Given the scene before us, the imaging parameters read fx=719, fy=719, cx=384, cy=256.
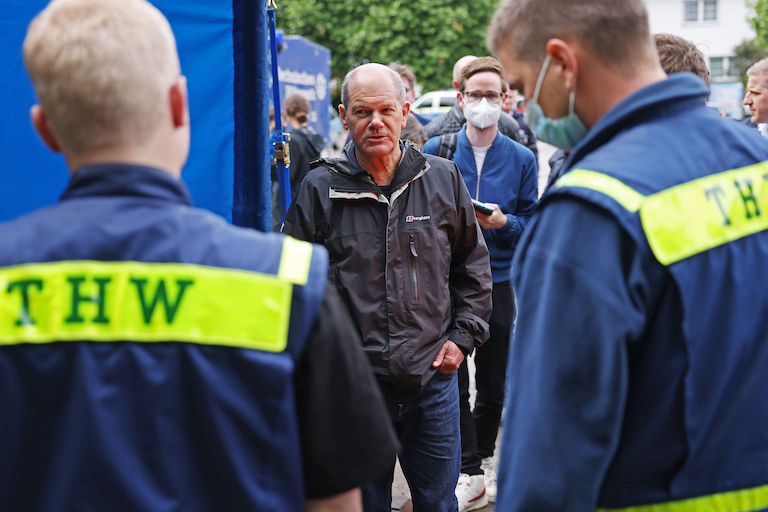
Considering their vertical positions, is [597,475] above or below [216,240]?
below

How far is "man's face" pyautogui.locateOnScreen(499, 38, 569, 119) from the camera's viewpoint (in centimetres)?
153

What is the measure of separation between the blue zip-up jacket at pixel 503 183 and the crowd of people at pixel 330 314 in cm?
240

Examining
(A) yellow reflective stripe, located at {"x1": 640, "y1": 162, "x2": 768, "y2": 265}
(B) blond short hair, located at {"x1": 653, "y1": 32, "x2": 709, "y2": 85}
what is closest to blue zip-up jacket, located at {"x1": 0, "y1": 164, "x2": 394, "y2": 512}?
(A) yellow reflective stripe, located at {"x1": 640, "y1": 162, "x2": 768, "y2": 265}

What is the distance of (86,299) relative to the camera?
1149 millimetres

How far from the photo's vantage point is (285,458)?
4.00 feet

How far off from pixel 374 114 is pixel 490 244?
1.39m

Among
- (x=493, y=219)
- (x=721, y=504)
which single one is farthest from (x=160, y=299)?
(x=493, y=219)

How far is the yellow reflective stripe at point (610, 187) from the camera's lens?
1.32 meters

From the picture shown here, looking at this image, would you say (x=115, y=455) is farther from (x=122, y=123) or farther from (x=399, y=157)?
(x=399, y=157)

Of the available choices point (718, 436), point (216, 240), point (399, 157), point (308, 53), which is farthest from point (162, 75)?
point (308, 53)

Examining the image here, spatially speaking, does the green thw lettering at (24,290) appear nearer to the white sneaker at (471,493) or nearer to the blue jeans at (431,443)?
the blue jeans at (431,443)

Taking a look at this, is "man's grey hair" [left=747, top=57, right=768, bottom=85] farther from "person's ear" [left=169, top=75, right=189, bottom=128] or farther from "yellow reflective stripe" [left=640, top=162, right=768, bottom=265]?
"person's ear" [left=169, top=75, right=189, bottom=128]

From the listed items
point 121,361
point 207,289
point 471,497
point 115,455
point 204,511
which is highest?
point 207,289

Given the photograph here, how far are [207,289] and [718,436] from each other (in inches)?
39.7
